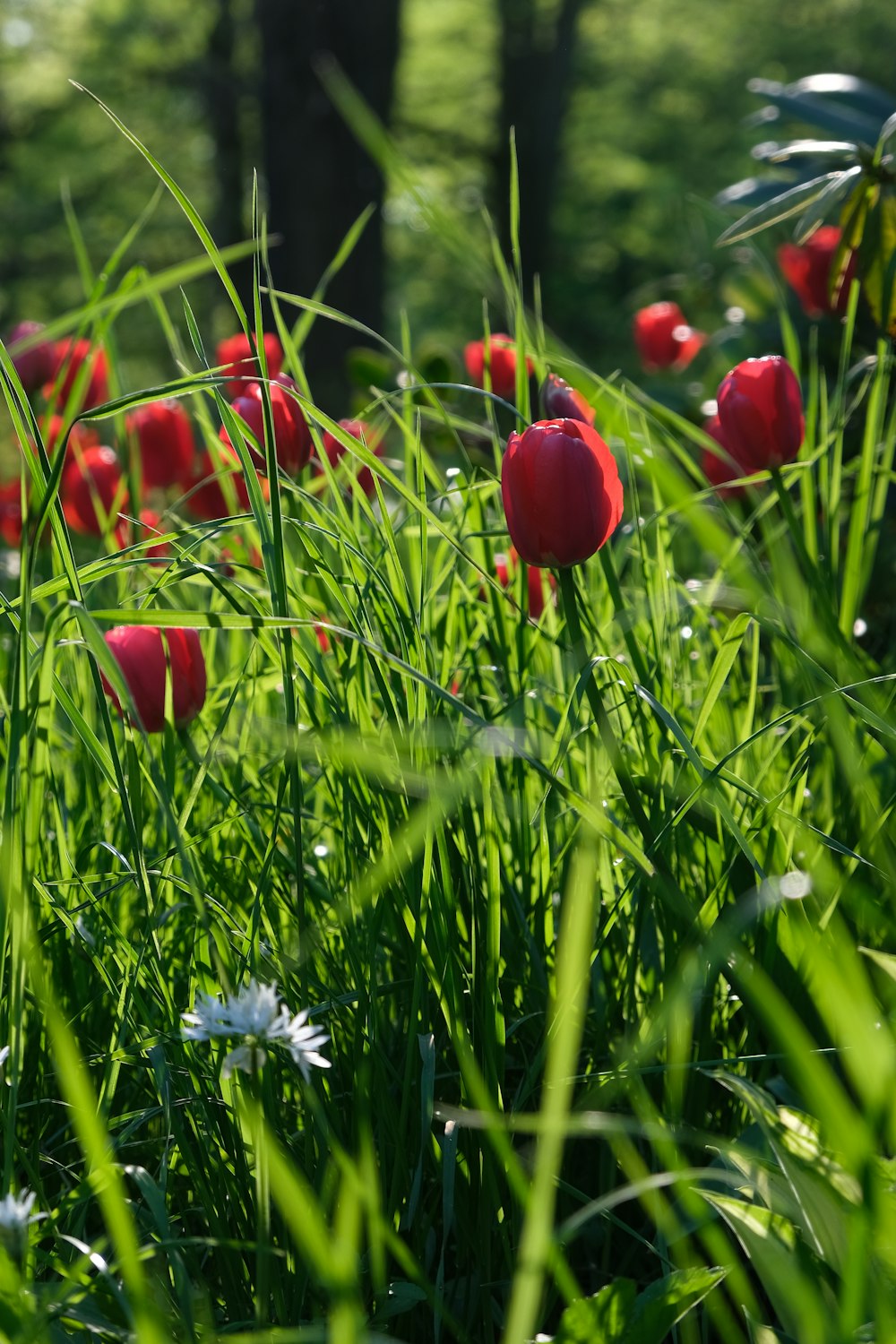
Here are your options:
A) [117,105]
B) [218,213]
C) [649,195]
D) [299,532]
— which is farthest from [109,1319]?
[649,195]

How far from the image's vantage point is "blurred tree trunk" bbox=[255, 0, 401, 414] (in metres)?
4.23

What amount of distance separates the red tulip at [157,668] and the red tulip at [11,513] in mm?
1127

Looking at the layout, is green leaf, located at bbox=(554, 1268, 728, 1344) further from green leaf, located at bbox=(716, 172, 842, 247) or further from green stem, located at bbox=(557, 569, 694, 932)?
green leaf, located at bbox=(716, 172, 842, 247)

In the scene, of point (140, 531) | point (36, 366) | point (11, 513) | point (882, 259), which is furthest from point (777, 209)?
point (11, 513)

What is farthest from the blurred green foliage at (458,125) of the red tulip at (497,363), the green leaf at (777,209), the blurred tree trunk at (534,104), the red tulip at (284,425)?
the red tulip at (284,425)

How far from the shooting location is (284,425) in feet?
2.65

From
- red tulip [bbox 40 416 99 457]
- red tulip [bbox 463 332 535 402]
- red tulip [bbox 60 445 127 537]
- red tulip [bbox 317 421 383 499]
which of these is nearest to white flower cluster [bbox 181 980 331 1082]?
red tulip [bbox 317 421 383 499]

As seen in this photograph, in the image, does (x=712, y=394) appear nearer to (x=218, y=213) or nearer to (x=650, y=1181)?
(x=650, y=1181)

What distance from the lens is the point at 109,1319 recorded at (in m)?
0.51

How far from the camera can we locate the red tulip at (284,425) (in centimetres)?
81

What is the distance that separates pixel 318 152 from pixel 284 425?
3.86 meters

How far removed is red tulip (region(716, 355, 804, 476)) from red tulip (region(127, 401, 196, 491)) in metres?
0.74

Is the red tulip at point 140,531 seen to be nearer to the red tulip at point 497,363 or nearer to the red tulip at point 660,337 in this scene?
the red tulip at point 497,363

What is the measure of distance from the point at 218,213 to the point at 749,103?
6837 millimetres
